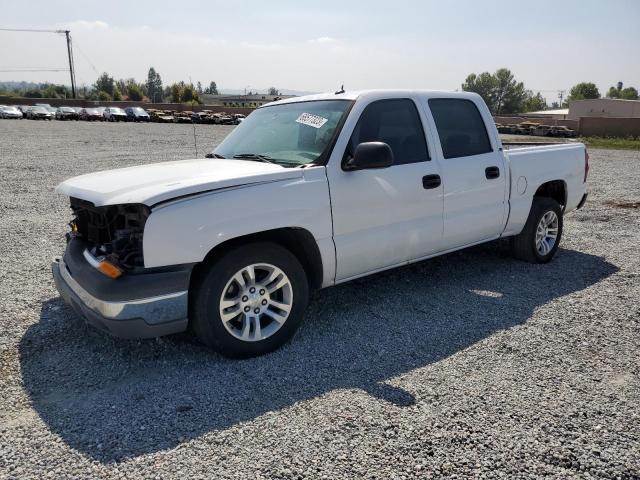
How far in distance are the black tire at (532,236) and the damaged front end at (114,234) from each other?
4.31 meters

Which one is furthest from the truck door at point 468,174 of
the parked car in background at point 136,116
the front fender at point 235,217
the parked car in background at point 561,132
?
the parked car in background at point 136,116

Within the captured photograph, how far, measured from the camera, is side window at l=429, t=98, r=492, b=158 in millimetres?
4828

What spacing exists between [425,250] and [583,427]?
2.07m

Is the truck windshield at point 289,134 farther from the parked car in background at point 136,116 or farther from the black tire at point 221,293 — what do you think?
the parked car in background at point 136,116

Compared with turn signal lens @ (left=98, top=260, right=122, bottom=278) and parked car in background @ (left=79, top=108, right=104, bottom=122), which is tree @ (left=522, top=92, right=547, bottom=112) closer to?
parked car in background @ (left=79, top=108, right=104, bottom=122)

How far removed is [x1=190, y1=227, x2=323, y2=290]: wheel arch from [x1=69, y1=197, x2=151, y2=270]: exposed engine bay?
16.9 inches

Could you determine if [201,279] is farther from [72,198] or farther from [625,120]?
[625,120]

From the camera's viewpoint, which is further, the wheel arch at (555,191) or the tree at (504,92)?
the tree at (504,92)

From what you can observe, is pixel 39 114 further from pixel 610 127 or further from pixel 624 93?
pixel 624 93

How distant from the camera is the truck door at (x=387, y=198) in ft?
13.2

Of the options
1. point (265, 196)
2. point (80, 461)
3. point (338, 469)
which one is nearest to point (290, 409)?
point (338, 469)

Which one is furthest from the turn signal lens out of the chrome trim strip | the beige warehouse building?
the beige warehouse building

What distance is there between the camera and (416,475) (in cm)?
255

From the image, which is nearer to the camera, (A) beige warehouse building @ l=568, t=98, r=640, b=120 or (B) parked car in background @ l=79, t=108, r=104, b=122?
(B) parked car in background @ l=79, t=108, r=104, b=122
